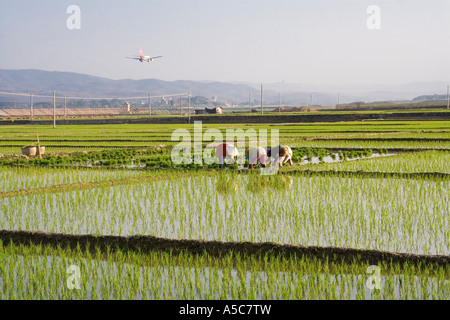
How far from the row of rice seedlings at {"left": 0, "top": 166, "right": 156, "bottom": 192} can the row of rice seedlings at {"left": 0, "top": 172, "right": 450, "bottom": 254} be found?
1104 millimetres

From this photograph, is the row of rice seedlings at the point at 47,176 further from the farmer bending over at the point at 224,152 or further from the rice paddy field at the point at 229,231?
the farmer bending over at the point at 224,152

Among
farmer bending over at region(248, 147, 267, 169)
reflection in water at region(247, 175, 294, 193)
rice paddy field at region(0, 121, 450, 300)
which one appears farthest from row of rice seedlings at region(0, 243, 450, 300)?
farmer bending over at region(248, 147, 267, 169)

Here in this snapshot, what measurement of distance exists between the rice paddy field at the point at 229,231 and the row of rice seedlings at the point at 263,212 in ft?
0.07

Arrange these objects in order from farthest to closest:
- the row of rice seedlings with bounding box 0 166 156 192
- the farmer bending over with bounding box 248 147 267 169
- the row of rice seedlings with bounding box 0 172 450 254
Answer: the farmer bending over with bounding box 248 147 267 169 → the row of rice seedlings with bounding box 0 166 156 192 → the row of rice seedlings with bounding box 0 172 450 254

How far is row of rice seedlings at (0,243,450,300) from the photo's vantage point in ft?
12.8

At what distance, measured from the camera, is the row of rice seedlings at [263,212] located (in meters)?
5.50

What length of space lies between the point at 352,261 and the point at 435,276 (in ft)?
2.06

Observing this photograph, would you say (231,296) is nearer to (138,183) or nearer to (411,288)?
(411,288)

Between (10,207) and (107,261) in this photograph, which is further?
(10,207)

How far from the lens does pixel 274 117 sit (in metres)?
39.3

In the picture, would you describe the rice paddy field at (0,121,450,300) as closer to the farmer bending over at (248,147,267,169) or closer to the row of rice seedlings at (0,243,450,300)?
the row of rice seedlings at (0,243,450,300)

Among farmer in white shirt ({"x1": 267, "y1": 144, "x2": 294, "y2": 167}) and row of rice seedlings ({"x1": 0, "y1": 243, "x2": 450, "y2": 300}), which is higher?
farmer in white shirt ({"x1": 267, "y1": 144, "x2": 294, "y2": 167})

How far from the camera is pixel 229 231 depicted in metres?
5.73
